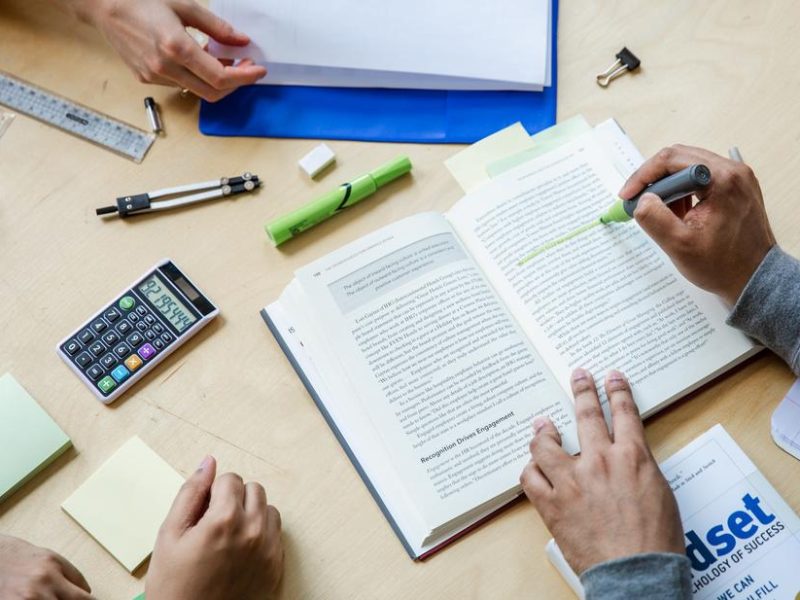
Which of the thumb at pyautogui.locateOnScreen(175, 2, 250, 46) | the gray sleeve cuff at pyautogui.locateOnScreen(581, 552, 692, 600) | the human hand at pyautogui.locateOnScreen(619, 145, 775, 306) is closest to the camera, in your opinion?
the gray sleeve cuff at pyautogui.locateOnScreen(581, 552, 692, 600)

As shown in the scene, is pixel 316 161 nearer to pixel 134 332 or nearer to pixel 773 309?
pixel 134 332

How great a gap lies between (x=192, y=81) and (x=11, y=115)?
211 millimetres

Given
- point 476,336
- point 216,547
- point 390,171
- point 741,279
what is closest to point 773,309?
point 741,279

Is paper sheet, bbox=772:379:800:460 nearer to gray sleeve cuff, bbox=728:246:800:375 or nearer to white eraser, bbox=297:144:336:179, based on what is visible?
gray sleeve cuff, bbox=728:246:800:375

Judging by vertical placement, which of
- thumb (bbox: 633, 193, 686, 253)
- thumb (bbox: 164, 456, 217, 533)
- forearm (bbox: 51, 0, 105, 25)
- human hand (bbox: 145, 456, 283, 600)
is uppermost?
forearm (bbox: 51, 0, 105, 25)

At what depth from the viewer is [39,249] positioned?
0.85 metres

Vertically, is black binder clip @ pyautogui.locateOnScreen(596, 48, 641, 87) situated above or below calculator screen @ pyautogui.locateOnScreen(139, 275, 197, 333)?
below

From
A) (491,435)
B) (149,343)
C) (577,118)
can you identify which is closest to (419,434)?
(491,435)

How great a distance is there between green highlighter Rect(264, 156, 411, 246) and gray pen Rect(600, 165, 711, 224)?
0.23 metres

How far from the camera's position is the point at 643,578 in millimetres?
668

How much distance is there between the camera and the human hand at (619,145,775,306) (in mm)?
768

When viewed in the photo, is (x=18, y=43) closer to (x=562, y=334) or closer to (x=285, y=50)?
(x=285, y=50)

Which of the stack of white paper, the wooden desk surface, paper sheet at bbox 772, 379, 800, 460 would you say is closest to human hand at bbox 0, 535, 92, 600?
the wooden desk surface

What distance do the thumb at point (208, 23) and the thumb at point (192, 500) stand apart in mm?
458
